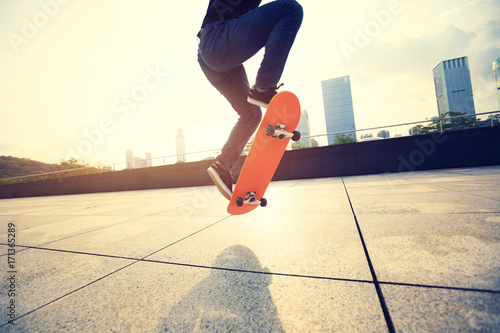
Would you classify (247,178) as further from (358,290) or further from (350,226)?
(358,290)

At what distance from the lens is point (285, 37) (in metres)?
1.50

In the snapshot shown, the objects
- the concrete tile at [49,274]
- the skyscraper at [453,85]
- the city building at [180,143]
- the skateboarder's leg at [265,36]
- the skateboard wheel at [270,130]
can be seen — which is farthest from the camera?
the city building at [180,143]

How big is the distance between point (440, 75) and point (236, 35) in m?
142

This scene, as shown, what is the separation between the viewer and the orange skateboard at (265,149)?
1722 mm

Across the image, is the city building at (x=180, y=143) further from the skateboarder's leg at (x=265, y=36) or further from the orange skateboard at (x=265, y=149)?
the skateboarder's leg at (x=265, y=36)

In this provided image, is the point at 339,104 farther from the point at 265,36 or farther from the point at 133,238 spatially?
the point at 133,238

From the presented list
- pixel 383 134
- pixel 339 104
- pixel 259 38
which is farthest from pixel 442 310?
pixel 339 104

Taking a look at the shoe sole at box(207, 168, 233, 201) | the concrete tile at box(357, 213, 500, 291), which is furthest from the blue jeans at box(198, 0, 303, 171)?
the concrete tile at box(357, 213, 500, 291)

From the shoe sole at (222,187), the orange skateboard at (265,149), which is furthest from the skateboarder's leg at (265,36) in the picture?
the shoe sole at (222,187)

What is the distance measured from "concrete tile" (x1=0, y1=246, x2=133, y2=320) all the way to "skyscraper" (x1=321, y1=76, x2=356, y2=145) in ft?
408

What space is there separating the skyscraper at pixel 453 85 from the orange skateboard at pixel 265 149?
125 m

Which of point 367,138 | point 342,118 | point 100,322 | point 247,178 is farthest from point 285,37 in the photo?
point 342,118

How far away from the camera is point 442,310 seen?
626 mm

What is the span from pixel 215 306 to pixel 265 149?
1329mm
